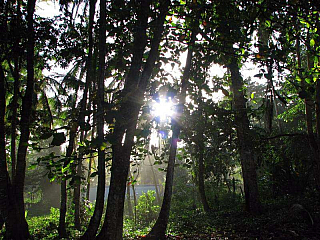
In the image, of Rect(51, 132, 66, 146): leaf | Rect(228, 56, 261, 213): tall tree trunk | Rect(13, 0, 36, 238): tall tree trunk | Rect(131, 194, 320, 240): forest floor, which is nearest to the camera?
Rect(51, 132, 66, 146): leaf

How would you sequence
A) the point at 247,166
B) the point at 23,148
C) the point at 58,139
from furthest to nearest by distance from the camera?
1. the point at 247,166
2. the point at 23,148
3. the point at 58,139

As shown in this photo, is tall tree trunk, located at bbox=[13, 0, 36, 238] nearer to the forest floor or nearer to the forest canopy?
the forest canopy

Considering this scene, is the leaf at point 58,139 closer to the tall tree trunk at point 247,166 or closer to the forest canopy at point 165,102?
the forest canopy at point 165,102

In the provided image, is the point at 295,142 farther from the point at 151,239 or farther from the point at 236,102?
the point at 151,239

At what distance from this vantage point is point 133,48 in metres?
4.21

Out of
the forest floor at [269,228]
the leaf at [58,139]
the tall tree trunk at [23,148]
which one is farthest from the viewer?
the tall tree trunk at [23,148]

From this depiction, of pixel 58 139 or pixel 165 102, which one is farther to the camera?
pixel 165 102

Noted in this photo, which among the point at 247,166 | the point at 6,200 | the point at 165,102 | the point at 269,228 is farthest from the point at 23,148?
the point at 247,166

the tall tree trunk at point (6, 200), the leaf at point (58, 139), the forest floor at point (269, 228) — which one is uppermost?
the leaf at point (58, 139)

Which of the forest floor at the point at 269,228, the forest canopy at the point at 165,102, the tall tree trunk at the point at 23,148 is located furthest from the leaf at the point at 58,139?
the tall tree trunk at the point at 23,148

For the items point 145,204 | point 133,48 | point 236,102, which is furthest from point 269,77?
point 145,204

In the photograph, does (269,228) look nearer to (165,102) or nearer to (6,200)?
(165,102)

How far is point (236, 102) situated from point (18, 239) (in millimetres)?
8562

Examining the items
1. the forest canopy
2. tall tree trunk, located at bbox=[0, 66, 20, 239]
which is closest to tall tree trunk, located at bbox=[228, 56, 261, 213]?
the forest canopy
